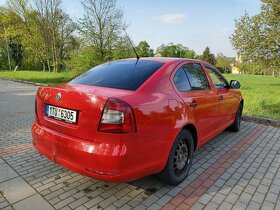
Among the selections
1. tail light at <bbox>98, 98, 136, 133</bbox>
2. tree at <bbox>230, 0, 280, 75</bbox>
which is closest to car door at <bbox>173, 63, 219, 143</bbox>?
tail light at <bbox>98, 98, 136, 133</bbox>

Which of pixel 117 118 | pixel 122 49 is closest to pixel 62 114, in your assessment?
pixel 117 118

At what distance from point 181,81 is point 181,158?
3.46 feet

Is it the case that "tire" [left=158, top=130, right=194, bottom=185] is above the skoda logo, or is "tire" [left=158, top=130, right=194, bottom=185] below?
below

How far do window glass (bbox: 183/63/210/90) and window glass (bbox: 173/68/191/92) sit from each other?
0.13m

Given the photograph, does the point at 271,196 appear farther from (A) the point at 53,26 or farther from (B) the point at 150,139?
(A) the point at 53,26

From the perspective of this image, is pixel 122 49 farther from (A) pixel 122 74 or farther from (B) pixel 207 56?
(B) pixel 207 56

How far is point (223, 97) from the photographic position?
15.2 feet

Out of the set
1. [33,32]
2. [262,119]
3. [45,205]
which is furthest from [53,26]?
[45,205]

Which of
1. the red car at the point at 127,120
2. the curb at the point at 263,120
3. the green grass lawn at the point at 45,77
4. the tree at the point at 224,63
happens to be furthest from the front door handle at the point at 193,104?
the tree at the point at 224,63

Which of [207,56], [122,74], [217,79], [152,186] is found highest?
[207,56]

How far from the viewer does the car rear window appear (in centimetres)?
302

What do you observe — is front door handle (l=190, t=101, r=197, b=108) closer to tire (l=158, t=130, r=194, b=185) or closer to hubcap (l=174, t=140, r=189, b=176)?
tire (l=158, t=130, r=194, b=185)

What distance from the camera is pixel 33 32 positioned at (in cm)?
3947

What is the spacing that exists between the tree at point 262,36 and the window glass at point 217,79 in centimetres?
1782
